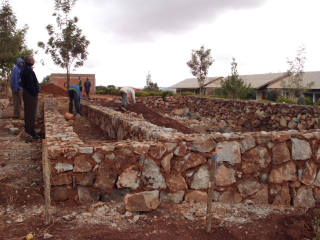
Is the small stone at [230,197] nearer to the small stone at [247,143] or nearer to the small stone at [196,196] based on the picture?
the small stone at [196,196]

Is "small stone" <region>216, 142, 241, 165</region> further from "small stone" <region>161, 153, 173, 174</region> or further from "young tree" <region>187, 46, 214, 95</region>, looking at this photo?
"young tree" <region>187, 46, 214, 95</region>

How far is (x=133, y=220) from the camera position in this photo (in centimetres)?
279

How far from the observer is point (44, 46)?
20.8 meters

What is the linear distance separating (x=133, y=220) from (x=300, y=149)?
231 cm

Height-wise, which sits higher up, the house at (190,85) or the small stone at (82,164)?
the house at (190,85)

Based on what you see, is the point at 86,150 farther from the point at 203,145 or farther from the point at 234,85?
the point at 234,85

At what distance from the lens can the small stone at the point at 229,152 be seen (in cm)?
340

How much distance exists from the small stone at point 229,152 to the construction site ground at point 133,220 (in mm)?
528

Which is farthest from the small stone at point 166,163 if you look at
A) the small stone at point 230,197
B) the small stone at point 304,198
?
the small stone at point 304,198

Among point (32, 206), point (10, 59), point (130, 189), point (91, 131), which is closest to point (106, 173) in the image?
point (130, 189)

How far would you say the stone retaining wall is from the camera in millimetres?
3031

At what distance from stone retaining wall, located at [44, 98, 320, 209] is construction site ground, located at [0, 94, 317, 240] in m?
0.14

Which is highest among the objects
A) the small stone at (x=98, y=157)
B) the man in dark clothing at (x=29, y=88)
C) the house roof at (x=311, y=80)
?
the house roof at (x=311, y=80)

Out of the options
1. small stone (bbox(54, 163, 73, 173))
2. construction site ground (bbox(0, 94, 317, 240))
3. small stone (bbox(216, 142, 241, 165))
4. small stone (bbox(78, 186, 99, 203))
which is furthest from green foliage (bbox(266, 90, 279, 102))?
small stone (bbox(54, 163, 73, 173))
